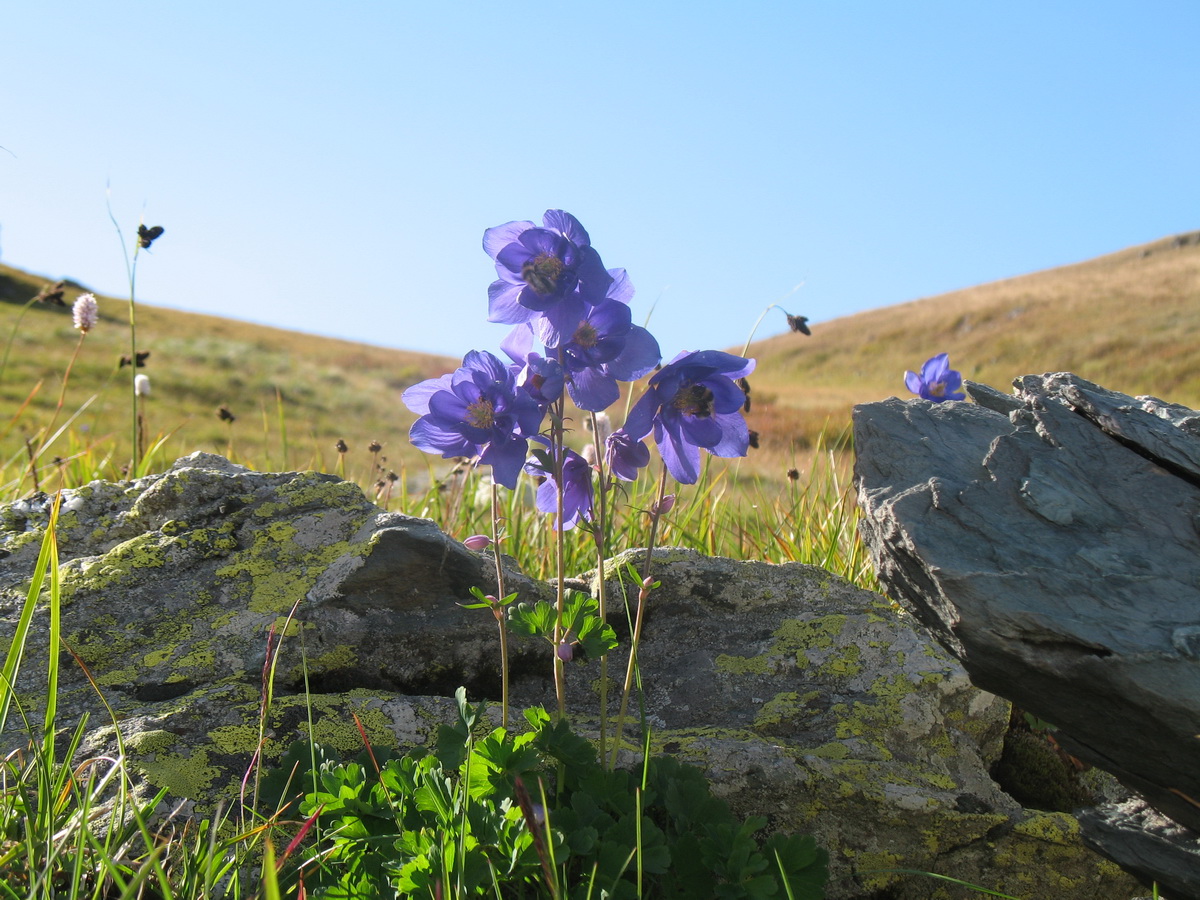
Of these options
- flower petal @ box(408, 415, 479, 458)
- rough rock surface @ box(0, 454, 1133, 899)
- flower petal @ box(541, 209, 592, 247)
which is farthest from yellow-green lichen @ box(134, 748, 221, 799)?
flower petal @ box(541, 209, 592, 247)

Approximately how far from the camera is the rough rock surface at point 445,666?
8.05 ft

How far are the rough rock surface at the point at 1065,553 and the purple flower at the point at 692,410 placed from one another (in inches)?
16.6

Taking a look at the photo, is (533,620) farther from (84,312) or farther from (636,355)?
(84,312)

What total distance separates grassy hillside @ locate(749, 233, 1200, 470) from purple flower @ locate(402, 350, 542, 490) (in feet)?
93.5

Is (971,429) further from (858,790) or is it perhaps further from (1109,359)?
(1109,359)

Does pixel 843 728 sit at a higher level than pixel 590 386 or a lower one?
lower

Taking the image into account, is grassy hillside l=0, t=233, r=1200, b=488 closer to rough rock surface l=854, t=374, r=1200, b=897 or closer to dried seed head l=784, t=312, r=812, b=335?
dried seed head l=784, t=312, r=812, b=335

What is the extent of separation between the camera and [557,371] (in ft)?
7.39

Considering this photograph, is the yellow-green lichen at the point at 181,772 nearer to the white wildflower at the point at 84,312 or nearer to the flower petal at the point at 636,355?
the flower petal at the point at 636,355

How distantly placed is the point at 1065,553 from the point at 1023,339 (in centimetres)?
5859

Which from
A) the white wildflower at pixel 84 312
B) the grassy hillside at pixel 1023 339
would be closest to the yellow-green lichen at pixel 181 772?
the white wildflower at pixel 84 312

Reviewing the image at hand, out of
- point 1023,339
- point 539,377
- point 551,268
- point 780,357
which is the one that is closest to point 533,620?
point 539,377

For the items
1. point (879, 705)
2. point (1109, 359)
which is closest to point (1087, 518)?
point (879, 705)

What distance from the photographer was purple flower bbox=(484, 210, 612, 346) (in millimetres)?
2242
